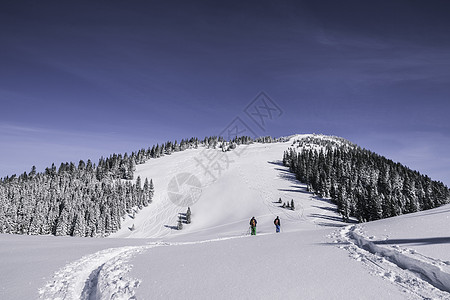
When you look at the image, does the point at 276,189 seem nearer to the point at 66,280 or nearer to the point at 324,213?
the point at 324,213

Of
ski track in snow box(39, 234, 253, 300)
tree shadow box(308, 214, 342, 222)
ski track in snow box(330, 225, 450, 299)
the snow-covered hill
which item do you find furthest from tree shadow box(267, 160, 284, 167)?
ski track in snow box(39, 234, 253, 300)

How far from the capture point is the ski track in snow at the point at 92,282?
690cm

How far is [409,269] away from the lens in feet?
22.6

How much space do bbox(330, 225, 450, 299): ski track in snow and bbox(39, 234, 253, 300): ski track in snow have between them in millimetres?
7463

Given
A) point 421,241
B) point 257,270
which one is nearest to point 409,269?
point 421,241

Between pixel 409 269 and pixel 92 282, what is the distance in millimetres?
11003

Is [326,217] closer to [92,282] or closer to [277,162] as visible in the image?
[92,282]

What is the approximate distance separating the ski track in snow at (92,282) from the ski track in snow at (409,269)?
24.5 feet

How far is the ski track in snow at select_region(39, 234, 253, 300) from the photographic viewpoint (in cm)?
690

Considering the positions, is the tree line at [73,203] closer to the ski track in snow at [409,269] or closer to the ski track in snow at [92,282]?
the ski track in snow at [92,282]

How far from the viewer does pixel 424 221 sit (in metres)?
11.5

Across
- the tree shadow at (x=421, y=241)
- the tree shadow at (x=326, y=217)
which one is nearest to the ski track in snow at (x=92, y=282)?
the tree shadow at (x=421, y=241)

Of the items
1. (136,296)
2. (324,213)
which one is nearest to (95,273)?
(136,296)

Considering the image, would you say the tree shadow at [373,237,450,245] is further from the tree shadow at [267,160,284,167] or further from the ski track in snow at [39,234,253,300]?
the tree shadow at [267,160,284,167]
